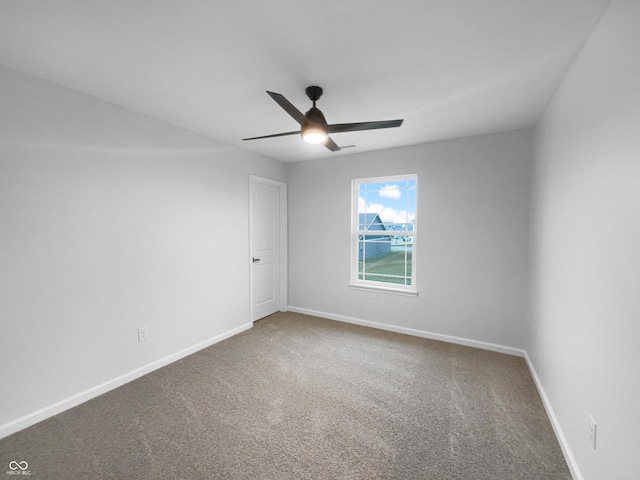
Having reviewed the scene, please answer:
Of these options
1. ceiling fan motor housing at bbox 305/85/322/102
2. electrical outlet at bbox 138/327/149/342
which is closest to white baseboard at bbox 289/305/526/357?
electrical outlet at bbox 138/327/149/342

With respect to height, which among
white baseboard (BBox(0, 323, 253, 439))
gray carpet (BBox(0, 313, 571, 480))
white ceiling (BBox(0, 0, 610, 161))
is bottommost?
gray carpet (BBox(0, 313, 571, 480))

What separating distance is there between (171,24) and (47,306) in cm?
215

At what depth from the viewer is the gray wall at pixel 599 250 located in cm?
108

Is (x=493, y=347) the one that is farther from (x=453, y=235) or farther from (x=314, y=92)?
(x=314, y=92)

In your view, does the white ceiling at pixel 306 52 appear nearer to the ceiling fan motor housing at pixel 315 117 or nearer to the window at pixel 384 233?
the ceiling fan motor housing at pixel 315 117

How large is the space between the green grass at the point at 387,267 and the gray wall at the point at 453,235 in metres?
0.24

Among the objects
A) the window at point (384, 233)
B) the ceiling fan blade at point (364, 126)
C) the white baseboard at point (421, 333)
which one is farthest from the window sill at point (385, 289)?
the ceiling fan blade at point (364, 126)

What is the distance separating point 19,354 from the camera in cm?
188

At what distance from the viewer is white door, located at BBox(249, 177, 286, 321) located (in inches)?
159

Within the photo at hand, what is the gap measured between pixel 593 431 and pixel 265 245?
3787 mm

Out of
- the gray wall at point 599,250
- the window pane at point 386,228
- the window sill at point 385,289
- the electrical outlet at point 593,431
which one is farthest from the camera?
the window pane at point 386,228

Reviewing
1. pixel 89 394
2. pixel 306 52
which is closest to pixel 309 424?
pixel 89 394
